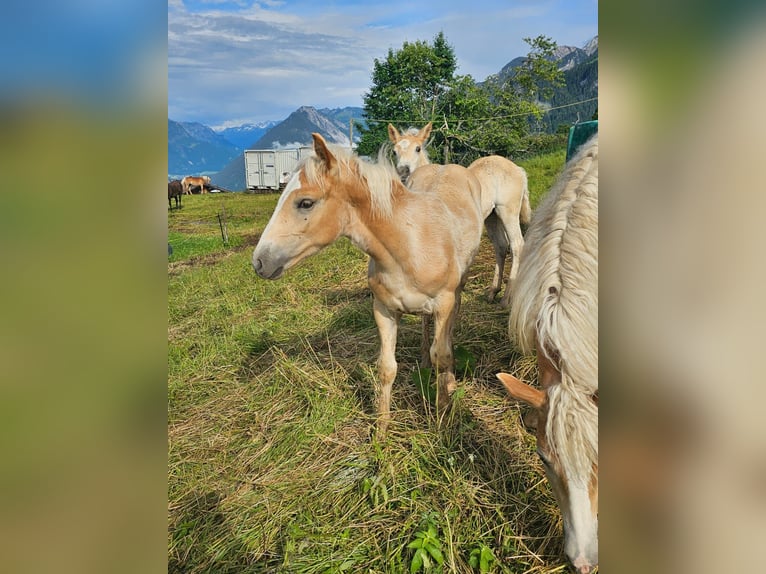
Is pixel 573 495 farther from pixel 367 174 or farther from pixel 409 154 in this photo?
pixel 409 154

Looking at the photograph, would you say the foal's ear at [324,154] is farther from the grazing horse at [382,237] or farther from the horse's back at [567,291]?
the horse's back at [567,291]

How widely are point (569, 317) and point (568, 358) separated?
0.17 m

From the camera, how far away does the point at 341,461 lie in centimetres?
288

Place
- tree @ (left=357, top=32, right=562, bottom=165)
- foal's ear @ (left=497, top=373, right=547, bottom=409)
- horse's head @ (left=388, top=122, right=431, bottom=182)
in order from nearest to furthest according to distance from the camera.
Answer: foal's ear @ (left=497, top=373, right=547, bottom=409) → horse's head @ (left=388, top=122, right=431, bottom=182) → tree @ (left=357, top=32, right=562, bottom=165)

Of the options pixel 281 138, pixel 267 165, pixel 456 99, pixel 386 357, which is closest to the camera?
pixel 386 357

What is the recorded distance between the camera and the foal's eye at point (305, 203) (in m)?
2.89

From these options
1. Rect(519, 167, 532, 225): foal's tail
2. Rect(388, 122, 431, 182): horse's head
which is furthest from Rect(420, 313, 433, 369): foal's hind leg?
Rect(388, 122, 431, 182): horse's head

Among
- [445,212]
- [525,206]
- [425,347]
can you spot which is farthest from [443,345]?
[525,206]

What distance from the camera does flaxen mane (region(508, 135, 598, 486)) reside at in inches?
66.1

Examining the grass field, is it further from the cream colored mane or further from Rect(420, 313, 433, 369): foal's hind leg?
the cream colored mane

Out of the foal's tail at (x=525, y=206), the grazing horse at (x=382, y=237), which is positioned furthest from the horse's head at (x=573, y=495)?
the foal's tail at (x=525, y=206)

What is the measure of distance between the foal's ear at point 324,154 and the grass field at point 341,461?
834mm

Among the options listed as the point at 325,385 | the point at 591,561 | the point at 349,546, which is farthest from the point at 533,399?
the point at 325,385
